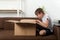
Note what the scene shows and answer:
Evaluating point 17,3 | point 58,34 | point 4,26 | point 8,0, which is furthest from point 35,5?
point 58,34

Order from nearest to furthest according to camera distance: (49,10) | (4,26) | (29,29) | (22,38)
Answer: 1. (22,38)
2. (29,29)
3. (4,26)
4. (49,10)

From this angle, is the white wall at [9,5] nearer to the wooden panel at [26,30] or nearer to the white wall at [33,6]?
the white wall at [33,6]

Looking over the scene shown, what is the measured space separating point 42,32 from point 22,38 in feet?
1.39

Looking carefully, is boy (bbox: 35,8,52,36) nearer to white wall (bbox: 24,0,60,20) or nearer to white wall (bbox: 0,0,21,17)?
white wall (bbox: 24,0,60,20)

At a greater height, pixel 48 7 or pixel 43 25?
pixel 48 7

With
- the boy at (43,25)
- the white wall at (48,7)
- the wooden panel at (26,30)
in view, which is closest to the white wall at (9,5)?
the white wall at (48,7)

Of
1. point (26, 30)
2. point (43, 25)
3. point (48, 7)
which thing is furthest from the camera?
point (48, 7)

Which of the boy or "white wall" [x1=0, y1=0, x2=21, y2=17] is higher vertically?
"white wall" [x1=0, y1=0, x2=21, y2=17]

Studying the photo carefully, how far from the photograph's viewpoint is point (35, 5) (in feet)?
11.0

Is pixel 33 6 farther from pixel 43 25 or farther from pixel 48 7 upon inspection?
pixel 43 25

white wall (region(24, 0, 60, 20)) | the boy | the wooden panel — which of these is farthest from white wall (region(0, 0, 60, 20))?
the wooden panel

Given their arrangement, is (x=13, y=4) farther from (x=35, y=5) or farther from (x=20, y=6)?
(x=35, y=5)

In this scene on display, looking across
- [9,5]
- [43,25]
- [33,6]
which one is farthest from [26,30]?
[9,5]

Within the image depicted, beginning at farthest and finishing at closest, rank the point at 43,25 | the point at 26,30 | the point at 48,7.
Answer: the point at 48,7 < the point at 43,25 < the point at 26,30
